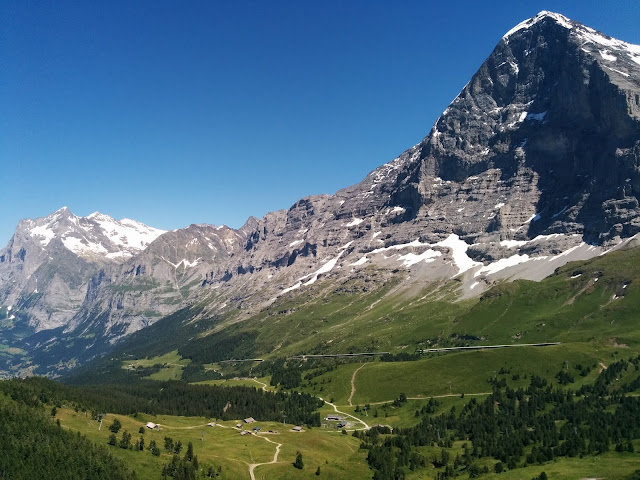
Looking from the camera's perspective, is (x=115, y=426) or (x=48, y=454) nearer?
(x=48, y=454)

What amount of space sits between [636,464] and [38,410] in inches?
7063

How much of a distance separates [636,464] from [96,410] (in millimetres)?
179807

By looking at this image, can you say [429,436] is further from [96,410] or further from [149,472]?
[96,410]

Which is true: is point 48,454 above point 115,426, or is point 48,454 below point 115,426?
above

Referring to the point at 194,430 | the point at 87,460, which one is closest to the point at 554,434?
the point at 194,430

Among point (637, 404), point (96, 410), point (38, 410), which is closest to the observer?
point (38, 410)

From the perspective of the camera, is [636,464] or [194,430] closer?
[636,464]

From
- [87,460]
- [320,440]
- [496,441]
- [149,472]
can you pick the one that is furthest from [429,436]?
[87,460]

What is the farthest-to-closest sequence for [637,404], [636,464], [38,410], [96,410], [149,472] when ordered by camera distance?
[96,410], [637,404], [38,410], [149,472], [636,464]

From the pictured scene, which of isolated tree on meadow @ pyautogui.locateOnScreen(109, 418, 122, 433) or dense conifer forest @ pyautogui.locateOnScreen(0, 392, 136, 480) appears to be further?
isolated tree on meadow @ pyautogui.locateOnScreen(109, 418, 122, 433)

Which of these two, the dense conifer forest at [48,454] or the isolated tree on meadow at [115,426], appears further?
the isolated tree on meadow at [115,426]

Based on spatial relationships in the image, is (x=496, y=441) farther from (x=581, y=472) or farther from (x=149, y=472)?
(x=149, y=472)

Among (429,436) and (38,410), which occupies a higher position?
(38,410)

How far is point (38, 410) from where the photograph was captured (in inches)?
6624
